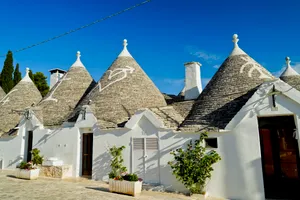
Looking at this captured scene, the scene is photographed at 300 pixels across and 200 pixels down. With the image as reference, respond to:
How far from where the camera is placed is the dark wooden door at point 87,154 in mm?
13385

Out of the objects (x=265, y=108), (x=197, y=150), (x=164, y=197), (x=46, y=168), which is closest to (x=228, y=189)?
(x=197, y=150)

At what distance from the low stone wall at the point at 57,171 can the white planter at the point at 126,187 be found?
4620mm

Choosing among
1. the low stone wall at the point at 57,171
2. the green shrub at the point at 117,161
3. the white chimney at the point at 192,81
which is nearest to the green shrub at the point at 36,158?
the low stone wall at the point at 57,171

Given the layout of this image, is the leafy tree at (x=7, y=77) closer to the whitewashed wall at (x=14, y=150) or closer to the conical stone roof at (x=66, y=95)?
the conical stone roof at (x=66, y=95)

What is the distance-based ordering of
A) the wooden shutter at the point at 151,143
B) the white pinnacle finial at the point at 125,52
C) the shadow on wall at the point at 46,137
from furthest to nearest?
the white pinnacle finial at the point at 125,52 < the shadow on wall at the point at 46,137 < the wooden shutter at the point at 151,143

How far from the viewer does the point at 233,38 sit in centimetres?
1381

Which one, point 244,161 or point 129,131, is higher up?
point 129,131

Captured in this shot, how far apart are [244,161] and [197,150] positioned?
182 cm

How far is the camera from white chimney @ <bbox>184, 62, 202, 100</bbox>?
48.6 ft

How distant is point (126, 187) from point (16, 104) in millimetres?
15948

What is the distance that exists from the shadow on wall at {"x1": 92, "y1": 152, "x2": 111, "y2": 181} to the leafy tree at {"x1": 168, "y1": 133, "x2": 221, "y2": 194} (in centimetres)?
Result: 407

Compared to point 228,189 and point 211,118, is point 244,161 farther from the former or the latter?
point 211,118

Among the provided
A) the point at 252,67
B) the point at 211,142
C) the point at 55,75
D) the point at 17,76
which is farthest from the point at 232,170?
the point at 17,76

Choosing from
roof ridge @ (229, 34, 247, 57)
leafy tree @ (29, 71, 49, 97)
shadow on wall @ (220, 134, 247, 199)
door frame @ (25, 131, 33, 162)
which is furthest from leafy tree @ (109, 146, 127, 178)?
leafy tree @ (29, 71, 49, 97)
